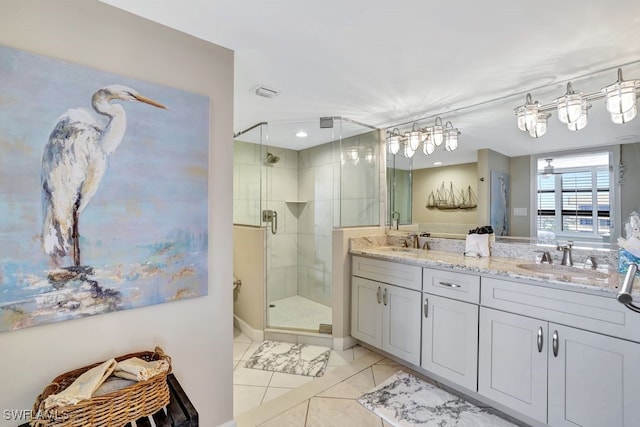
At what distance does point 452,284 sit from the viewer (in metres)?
1.97

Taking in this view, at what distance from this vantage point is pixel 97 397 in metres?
0.99

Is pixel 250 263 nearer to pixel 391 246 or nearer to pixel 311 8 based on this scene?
pixel 391 246

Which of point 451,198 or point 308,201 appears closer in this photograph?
point 451,198

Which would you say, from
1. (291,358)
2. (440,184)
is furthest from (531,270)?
(291,358)

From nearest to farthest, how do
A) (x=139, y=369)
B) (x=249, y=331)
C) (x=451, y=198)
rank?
(x=139, y=369)
(x=451, y=198)
(x=249, y=331)

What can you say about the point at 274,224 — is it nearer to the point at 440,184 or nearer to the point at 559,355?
the point at 440,184

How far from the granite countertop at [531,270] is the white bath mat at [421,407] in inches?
35.4

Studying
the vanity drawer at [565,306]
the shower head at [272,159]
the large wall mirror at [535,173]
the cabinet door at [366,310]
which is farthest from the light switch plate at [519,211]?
the shower head at [272,159]

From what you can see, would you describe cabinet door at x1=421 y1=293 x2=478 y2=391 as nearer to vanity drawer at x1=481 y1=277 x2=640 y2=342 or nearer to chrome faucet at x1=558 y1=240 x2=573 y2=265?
vanity drawer at x1=481 y1=277 x2=640 y2=342

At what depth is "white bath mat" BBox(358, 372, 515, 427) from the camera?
1.74 metres

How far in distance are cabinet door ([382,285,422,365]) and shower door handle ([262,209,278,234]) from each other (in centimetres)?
152

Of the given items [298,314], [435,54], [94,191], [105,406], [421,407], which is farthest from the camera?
[298,314]

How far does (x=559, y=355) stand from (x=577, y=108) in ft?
4.97

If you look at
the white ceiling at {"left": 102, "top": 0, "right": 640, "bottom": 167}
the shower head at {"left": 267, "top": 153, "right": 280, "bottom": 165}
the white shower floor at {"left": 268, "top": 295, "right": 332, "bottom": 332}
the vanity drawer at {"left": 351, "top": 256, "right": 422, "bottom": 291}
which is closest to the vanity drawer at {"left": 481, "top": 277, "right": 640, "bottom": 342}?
the vanity drawer at {"left": 351, "top": 256, "right": 422, "bottom": 291}
